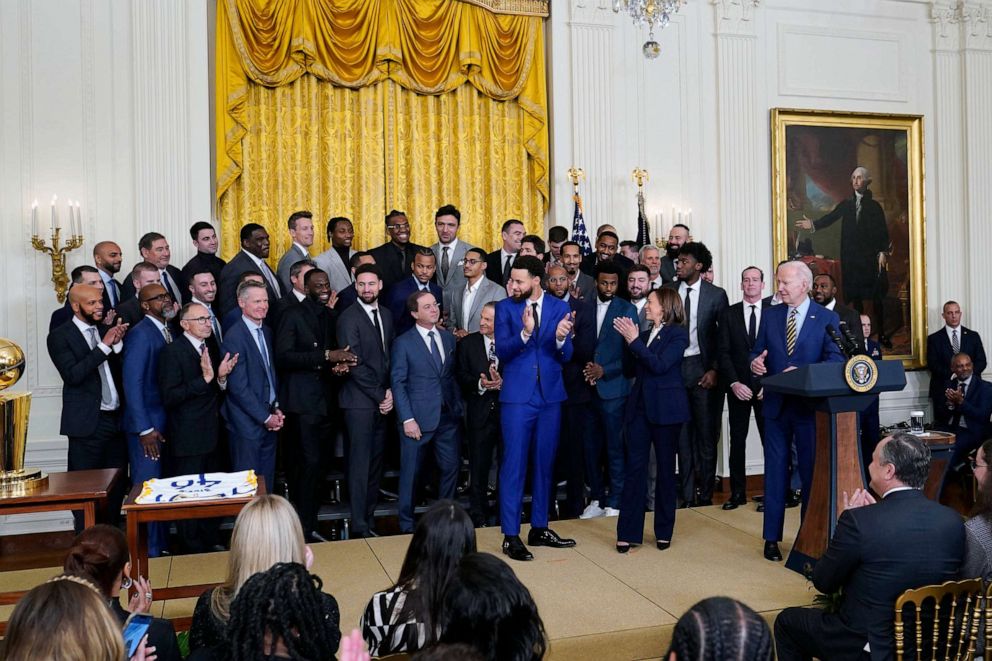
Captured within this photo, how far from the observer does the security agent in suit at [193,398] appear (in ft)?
19.9

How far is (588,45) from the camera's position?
361 inches

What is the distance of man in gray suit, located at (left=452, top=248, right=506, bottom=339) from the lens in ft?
23.0

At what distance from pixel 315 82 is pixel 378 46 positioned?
2.21ft

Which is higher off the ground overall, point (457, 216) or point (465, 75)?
point (465, 75)

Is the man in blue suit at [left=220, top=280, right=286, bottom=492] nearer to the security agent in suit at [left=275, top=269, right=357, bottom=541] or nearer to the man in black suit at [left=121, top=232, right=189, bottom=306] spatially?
the security agent in suit at [left=275, top=269, right=357, bottom=541]

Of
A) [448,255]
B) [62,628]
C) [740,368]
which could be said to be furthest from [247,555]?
[740,368]

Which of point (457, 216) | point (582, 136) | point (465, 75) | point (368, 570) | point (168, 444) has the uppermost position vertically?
point (465, 75)

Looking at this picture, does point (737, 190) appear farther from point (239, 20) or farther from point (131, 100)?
point (131, 100)

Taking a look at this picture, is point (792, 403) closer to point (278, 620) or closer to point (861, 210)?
point (278, 620)

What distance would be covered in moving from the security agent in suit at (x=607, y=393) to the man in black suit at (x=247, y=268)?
8.20ft

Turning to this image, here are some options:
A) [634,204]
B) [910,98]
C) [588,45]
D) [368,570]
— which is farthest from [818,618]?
[910,98]

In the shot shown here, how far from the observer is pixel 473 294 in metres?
7.24

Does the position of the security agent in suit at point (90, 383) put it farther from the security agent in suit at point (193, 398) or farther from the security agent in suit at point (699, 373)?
the security agent in suit at point (699, 373)

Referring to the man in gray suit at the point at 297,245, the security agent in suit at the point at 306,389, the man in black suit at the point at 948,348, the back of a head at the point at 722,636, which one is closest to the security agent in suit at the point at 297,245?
the man in gray suit at the point at 297,245
